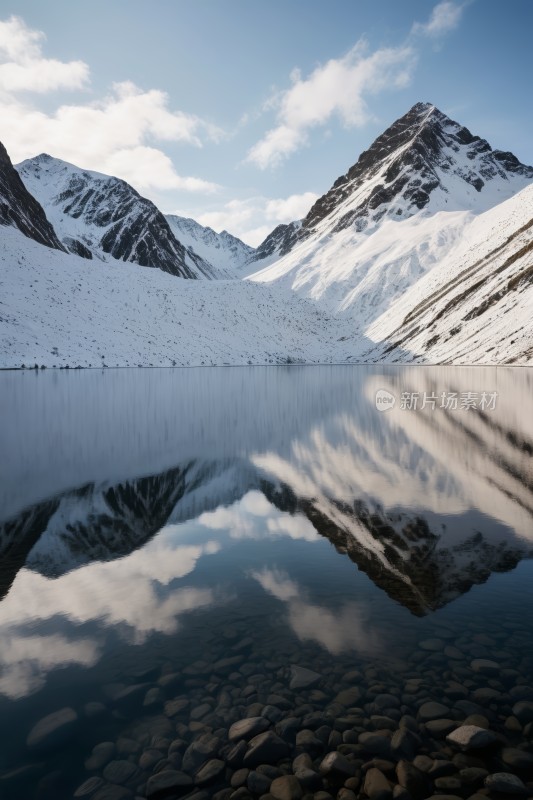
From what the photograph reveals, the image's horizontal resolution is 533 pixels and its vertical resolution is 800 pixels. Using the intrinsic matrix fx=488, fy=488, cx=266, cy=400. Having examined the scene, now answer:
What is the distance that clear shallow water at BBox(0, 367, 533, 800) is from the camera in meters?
5.46

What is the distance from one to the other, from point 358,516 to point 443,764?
7.61m

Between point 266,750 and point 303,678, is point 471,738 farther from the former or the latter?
point 266,750

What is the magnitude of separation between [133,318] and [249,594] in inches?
3574

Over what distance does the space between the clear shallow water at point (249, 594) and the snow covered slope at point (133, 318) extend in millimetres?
63249

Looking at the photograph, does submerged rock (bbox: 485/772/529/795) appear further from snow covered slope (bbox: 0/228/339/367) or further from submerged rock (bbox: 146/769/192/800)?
snow covered slope (bbox: 0/228/339/367)

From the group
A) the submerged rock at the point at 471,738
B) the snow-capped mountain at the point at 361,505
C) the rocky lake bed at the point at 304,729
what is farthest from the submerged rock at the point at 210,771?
the snow-capped mountain at the point at 361,505

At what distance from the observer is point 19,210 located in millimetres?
117750

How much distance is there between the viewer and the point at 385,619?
755cm

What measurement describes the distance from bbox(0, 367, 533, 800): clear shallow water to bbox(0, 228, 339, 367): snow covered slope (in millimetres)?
63249

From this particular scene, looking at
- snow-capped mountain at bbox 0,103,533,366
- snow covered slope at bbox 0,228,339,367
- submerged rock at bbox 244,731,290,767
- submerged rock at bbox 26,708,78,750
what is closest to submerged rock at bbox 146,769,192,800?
submerged rock at bbox 244,731,290,767

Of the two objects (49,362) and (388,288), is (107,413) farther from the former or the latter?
(388,288)

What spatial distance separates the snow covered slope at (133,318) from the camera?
77.1 meters

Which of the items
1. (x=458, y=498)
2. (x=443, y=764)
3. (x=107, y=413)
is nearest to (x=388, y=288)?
(x=107, y=413)

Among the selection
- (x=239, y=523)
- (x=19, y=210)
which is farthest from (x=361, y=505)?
(x=19, y=210)
